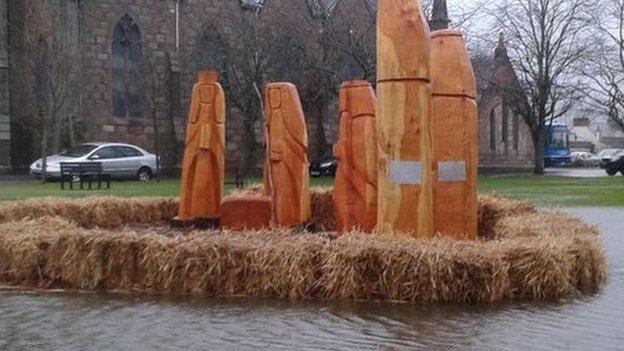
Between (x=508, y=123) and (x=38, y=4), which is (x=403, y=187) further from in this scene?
(x=508, y=123)

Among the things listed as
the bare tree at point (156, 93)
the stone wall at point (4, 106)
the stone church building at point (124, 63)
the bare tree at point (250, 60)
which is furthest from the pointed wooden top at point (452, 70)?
the bare tree at point (156, 93)

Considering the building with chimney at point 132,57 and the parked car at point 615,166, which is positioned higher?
the building with chimney at point 132,57

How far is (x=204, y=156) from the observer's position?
15461mm

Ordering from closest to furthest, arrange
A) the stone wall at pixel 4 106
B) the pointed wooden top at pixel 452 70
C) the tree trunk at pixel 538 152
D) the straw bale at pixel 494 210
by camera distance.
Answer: the pointed wooden top at pixel 452 70 < the straw bale at pixel 494 210 < the stone wall at pixel 4 106 < the tree trunk at pixel 538 152

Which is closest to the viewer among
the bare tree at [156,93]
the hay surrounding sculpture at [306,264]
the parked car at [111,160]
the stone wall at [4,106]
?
the hay surrounding sculpture at [306,264]

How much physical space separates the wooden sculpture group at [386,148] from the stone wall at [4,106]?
27809mm

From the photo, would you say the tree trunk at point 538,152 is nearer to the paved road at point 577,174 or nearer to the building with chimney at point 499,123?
the paved road at point 577,174

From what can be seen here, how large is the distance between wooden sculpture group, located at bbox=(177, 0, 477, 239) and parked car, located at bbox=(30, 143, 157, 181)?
77.5 ft

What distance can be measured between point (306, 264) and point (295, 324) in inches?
53.3

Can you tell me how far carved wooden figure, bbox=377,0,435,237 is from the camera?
1195 cm

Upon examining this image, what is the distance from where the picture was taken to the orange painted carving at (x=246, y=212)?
50.1 feet

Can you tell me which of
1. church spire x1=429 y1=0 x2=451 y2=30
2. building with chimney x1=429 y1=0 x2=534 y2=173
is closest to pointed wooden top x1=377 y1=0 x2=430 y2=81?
church spire x1=429 y1=0 x2=451 y2=30

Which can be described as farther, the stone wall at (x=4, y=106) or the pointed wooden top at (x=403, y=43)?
the stone wall at (x=4, y=106)

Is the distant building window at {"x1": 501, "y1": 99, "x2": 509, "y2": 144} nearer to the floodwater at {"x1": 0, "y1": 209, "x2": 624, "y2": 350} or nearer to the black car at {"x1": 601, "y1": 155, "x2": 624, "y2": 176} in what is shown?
the black car at {"x1": 601, "y1": 155, "x2": 624, "y2": 176}
